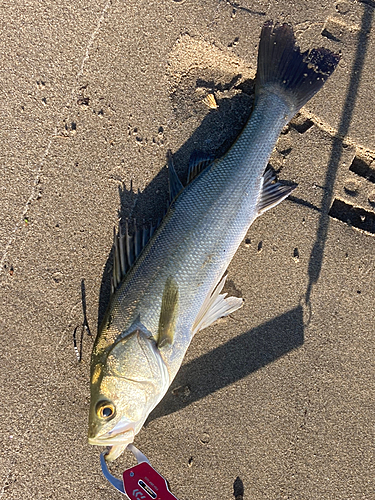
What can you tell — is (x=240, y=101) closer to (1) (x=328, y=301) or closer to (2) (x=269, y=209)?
(2) (x=269, y=209)

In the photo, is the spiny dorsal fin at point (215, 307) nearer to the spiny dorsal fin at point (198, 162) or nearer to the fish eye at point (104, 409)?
the fish eye at point (104, 409)

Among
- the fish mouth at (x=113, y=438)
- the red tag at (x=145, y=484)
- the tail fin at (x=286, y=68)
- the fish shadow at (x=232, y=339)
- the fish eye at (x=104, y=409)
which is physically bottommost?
the red tag at (x=145, y=484)

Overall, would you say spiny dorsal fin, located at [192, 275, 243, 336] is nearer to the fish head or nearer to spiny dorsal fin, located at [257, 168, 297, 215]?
the fish head

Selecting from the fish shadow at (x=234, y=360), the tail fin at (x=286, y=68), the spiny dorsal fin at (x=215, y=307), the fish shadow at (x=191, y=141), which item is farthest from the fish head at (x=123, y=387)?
the tail fin at (x=286, y=68)

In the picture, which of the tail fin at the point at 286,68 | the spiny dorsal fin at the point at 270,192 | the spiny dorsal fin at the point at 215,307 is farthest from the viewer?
the tail fin at the point at 286,68

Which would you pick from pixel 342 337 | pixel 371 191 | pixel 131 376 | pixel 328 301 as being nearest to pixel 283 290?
pixel 328 301

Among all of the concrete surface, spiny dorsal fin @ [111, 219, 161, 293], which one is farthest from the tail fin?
spiny dorsal fin @ [111, 219, 161, 293]
